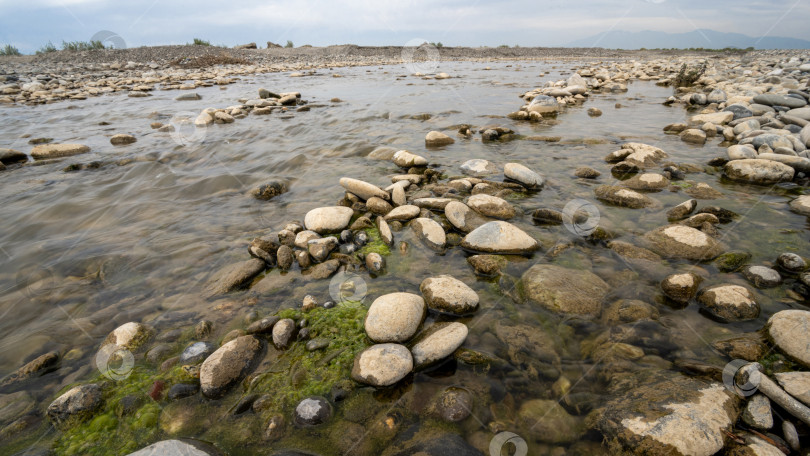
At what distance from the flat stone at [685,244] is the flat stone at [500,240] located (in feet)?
3.84

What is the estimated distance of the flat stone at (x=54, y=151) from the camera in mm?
6840

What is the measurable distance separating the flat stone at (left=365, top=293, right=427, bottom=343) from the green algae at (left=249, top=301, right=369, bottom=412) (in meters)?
0.15

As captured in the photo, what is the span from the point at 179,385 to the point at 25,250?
3389mm

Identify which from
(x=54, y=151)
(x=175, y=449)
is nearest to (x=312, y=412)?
(x=175, y=449)

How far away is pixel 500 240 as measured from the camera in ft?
10.9

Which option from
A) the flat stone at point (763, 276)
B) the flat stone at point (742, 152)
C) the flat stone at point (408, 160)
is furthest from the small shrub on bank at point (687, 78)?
the flat stone at point (763, 276)

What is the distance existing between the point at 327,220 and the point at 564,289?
257 centimetres

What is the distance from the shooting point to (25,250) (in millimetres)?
3729

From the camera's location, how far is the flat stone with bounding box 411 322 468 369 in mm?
2166

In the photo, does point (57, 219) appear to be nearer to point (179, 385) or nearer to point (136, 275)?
point (136, 275)

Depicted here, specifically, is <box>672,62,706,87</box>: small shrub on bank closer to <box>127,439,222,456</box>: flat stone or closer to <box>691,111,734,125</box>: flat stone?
<box>691,111,734,125</box>: flat stone

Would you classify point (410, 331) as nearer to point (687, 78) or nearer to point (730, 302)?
point (730, 302)

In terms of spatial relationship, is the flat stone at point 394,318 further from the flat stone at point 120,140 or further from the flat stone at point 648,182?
the flat stone at point 120,140

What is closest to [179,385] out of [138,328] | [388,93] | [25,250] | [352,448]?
[138,328]
